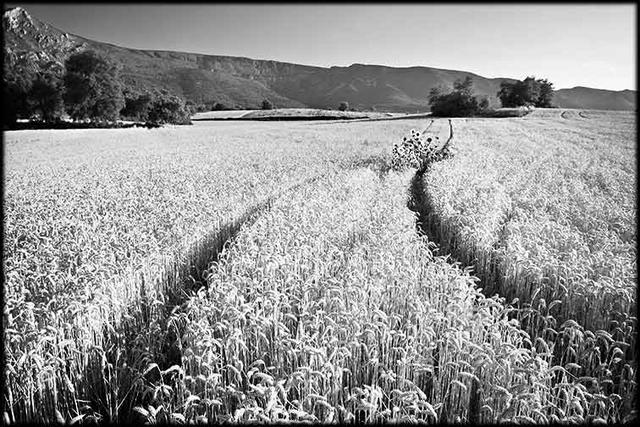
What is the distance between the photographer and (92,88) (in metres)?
56.9

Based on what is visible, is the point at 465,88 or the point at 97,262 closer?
the point at 97,262

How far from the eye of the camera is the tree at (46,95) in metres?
57.4

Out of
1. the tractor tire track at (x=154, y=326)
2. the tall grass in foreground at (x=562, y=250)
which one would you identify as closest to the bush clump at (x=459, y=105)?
the tall grass in foreground at (x=562, y=250)

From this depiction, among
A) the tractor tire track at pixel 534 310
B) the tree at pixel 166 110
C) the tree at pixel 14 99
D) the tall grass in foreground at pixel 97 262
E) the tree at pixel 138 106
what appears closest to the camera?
the tall grass in foreground at pixel 97 262

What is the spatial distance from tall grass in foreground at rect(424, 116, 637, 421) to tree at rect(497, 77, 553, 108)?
88.3m

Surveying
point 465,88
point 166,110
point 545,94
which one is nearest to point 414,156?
point 166,110

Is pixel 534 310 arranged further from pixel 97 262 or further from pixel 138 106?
pixel 138 106

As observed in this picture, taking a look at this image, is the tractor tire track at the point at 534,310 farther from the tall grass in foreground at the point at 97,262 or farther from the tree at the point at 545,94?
the tree at the point at 545,94

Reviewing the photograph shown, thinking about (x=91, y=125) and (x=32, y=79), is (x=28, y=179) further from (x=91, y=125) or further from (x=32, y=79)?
(x=32, y=79)

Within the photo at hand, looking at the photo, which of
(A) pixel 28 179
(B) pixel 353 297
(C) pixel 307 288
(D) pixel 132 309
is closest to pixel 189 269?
(D) pixel 132 309

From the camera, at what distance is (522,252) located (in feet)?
21.9

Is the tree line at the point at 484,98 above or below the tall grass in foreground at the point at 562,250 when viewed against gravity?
above

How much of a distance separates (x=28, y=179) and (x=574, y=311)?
18.3 m

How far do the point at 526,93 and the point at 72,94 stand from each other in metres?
91.5
